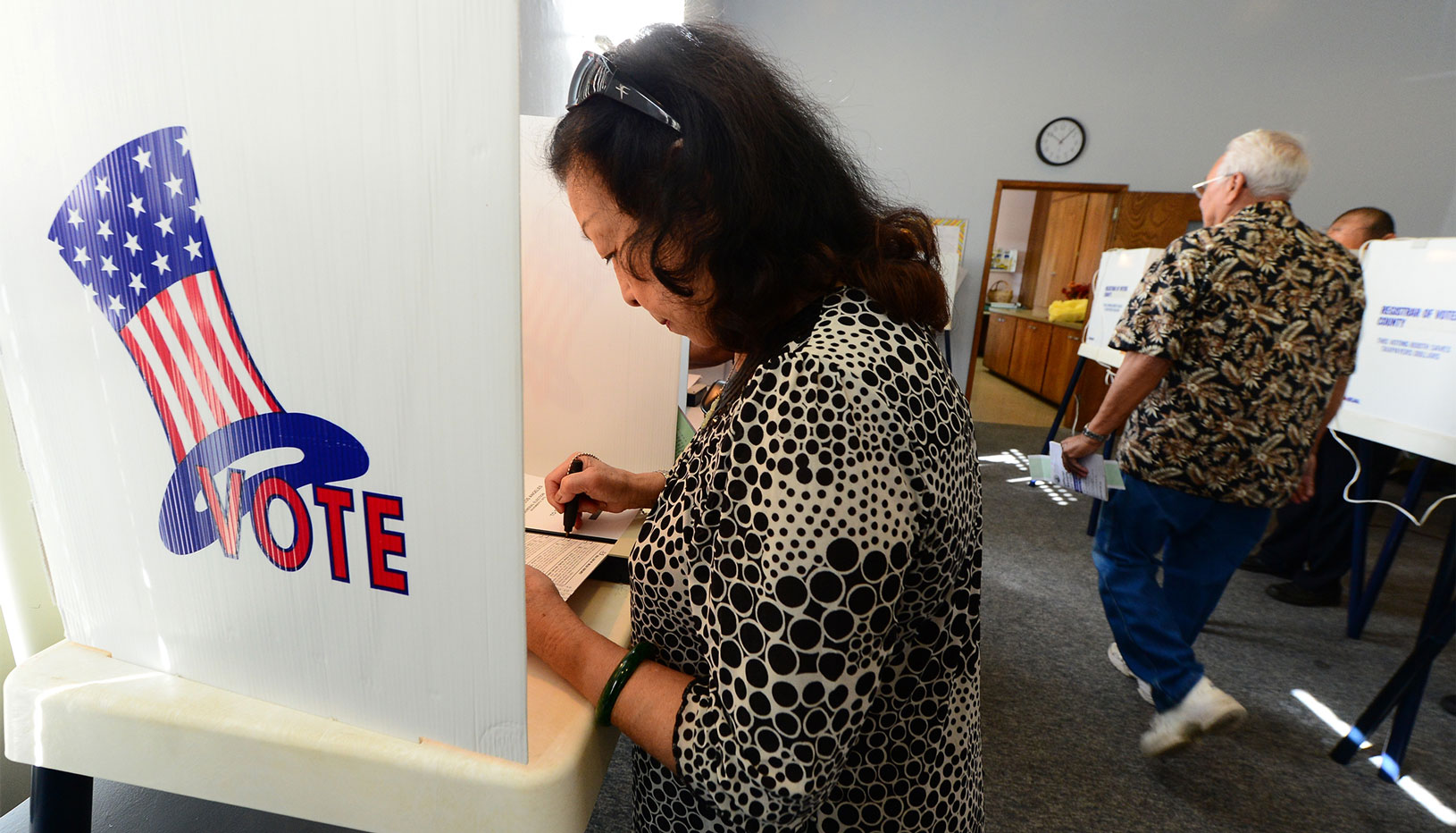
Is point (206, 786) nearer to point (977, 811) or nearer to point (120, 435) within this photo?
point (120, 435)

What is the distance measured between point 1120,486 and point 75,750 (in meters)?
1.76

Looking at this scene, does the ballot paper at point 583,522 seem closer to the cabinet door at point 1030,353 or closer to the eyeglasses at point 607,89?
the eyeglasses at point 607,89

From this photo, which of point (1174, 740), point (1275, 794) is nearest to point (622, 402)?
point (1174, 740)

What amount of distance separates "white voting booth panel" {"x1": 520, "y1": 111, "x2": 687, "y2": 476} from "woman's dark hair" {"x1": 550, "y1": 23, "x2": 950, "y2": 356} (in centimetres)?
Result: 47

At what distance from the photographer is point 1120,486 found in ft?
5.20

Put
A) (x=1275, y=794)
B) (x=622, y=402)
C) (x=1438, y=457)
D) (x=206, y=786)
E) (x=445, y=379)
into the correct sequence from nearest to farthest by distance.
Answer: (x=445, y=379) < (x=206, y=786) < (x=622, y=402) < (x=1275, y=794) < (x=1438, y=457)

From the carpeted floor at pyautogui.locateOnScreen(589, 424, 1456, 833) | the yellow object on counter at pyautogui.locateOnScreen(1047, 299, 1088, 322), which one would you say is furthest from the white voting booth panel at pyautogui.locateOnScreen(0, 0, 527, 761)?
the yellow object on counter at pyautogui.locateOnScreen(1047, 299, 1088, 322)

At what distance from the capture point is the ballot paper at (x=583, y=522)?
2.69 ft

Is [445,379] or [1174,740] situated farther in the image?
[1174,740]

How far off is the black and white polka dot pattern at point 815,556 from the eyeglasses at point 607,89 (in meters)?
0.19

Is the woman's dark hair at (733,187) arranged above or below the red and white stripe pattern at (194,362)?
above

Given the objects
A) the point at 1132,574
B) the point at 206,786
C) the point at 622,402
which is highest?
the point at 622,402

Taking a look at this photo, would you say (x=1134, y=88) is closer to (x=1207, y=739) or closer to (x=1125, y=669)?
(x=1125, y=669)

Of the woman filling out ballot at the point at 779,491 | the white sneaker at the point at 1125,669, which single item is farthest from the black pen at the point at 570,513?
the white sneaker at the point at 1125,669
